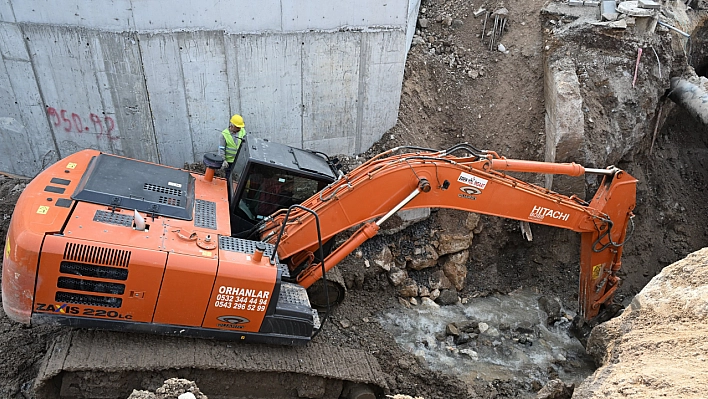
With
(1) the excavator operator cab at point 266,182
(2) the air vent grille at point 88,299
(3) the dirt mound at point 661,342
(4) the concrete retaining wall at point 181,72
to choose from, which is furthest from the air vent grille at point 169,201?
(3) the dirt mound at point 661,342

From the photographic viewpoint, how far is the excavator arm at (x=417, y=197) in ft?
19.6

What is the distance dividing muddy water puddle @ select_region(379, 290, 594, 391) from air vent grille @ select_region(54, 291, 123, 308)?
12.5ft

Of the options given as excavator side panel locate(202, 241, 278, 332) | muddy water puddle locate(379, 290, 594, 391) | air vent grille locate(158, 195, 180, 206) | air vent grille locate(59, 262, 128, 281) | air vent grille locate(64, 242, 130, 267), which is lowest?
muddy water puddle locate(379, 290, 594, 391)

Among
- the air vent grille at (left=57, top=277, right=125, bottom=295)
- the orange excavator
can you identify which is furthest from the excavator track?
A: the air vent grille at (left=57, top=277, right=125, bottom=295)

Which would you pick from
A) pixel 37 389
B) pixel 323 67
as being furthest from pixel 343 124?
pixel 37 389

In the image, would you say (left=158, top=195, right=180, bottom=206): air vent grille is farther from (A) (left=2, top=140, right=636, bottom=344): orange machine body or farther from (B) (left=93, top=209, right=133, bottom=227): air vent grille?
(B) (left=93, top=209, right=133, bottom=227): air vent grille

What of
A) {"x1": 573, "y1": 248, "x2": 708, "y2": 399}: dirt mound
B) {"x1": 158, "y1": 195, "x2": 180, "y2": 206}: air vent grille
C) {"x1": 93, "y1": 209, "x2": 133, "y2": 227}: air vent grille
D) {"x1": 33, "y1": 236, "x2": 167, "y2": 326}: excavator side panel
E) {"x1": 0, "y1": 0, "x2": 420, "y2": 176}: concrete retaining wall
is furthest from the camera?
{"x1": 0, "y1": 0, "x2": 420, "y2": 176}: concrete retaining wall

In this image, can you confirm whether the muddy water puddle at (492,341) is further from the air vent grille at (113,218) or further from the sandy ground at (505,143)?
the air vent grille at (113,218)

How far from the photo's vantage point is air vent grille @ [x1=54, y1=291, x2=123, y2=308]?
4.95 m

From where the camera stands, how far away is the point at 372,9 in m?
8.22

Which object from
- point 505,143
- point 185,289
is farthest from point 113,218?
point 505,143

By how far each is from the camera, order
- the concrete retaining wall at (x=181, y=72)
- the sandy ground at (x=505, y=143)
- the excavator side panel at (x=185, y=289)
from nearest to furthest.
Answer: the excavator side panel at (x=185, y=289)
the concrete retaining wall at (x=181, y=72)
the sandy ground at (x=505, y=143)

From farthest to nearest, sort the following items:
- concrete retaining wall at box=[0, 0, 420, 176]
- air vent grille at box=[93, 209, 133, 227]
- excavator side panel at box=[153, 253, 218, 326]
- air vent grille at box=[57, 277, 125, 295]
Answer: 1. concrete retaining wall at box=[0, 0, 420, 176]
2. air vent grille at box=[93, 209, 133, 227]
3. excavator side panel at box=[153, 253, 218, 326]
4. air vent grille at box=[57, 277, 125, 295]

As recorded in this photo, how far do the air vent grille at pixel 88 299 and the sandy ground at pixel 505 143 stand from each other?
3387 mm
